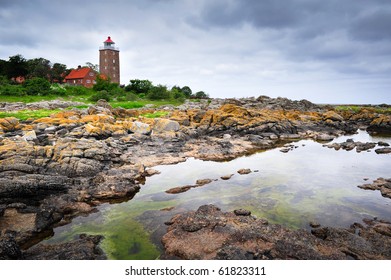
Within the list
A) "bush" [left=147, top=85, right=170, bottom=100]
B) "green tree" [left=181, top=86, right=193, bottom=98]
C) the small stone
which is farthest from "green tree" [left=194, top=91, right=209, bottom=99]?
the small stone

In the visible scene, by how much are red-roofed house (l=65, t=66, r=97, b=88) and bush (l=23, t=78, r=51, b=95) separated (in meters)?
25.8

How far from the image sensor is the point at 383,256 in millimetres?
9500

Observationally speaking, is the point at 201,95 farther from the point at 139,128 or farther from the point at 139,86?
the point at 139,128

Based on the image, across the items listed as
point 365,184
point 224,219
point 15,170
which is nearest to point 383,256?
point 224,219

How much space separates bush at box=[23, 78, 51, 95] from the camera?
6848 centimetres

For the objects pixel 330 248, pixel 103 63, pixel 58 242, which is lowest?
pixel 58 242

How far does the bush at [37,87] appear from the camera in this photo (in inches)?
2696

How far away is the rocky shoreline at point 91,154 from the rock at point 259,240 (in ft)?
11.1

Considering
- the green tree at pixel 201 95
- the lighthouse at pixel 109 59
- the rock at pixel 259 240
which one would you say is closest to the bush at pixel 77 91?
the lighthouse at pixel 109 59

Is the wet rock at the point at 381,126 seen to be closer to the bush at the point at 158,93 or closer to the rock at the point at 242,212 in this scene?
the rock at the point at 242,212

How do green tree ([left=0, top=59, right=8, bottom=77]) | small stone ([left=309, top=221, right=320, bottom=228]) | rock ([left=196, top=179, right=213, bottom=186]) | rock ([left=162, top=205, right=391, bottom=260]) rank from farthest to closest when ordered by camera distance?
green tree ([left=0, top=59, right=8, bottom=77]) < rock ([left=196, top=179, right=213, bottom=186]) < small stone ([left=309, top=221, right=320, bottom=228]) < rock ([left=162, top=205, right=391, bottom=260])

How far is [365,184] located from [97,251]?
16493 mm

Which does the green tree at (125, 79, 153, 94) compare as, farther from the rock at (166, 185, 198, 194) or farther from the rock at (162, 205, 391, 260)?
the rock at (162, 205, 391, 260)
